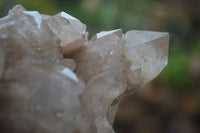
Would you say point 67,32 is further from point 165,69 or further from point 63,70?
point 165,69

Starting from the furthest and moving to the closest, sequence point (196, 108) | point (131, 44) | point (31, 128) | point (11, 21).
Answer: point (196, 108) → point (131, 44) → point (11, 21) → point (31, 128)

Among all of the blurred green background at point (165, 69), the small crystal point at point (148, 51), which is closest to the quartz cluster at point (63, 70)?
the small crystal point at point (148, 51)

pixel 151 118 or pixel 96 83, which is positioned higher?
pixel 96 83

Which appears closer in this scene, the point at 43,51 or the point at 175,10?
the point at 43,51

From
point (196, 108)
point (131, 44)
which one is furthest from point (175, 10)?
point (131, 44)

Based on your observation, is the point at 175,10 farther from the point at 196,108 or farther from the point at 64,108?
the point at 64,108

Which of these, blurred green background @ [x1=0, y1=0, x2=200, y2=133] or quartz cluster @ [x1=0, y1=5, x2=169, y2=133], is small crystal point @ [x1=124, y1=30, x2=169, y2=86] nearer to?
quartz cluster @ [x1=0, y1=5, x2=169, y2=133]
